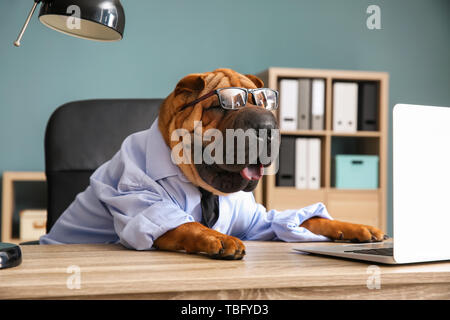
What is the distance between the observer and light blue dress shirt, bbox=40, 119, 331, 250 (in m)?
0.85

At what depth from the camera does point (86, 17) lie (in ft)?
2.92

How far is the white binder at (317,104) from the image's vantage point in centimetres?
287

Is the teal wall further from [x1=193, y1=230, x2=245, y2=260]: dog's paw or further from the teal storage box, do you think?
[x1=193, y1=230, x2=245, y2=260]: dog's paw

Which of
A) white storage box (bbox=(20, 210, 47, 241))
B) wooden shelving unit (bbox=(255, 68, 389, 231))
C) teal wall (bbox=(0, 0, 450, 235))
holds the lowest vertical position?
white storage box (bbox=(20, 210, 47, 241))

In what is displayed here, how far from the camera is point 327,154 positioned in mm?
2875

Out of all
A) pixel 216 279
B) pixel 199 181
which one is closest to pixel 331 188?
pixel 199 181

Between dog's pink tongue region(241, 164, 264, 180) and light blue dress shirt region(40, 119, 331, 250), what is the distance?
4.4 inches

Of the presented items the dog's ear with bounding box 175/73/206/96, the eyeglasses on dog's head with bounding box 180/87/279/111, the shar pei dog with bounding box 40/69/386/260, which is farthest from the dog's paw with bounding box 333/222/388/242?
the dog's ear with bounding box 175/73/206/96

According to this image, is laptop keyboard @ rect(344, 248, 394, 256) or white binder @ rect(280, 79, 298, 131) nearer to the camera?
laptop keyboard @ rect(344, 248, 394, 256)

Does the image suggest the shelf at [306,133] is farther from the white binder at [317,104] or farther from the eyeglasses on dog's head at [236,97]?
the eyeglasses on dog's head at [236,97]

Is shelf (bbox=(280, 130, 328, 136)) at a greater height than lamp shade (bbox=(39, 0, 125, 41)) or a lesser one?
lesser

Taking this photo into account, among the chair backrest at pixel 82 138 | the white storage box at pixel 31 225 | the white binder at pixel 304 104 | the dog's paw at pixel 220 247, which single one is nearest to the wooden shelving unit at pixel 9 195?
the white storage box at pixel 31 225

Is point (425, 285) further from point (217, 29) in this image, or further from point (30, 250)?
point (217, 29)
